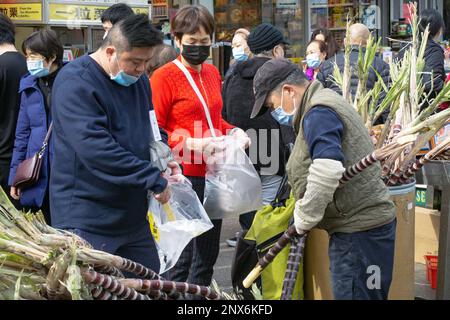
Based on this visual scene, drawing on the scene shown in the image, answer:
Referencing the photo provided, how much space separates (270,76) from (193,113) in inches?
39.4

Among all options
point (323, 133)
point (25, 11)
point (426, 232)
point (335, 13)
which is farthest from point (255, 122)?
point (335, 13)

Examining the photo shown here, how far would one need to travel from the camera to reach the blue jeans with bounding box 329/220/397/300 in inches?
137

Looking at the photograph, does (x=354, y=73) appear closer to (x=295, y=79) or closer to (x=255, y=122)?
(x=255, y=122)

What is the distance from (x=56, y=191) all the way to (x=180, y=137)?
3.68 ft

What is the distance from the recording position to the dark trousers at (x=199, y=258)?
15.5ft

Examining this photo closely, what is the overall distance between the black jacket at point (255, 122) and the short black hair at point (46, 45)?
1349mm

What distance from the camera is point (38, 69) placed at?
4973mm

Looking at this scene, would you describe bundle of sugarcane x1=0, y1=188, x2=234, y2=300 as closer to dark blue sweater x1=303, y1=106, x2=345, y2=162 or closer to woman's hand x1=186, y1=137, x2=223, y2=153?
dark blue sweater x1=303, y1=106, x2=345, y2=162

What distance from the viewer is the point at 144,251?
148 inches

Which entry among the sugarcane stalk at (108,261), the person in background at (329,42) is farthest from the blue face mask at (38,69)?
the person in background at (329,42)

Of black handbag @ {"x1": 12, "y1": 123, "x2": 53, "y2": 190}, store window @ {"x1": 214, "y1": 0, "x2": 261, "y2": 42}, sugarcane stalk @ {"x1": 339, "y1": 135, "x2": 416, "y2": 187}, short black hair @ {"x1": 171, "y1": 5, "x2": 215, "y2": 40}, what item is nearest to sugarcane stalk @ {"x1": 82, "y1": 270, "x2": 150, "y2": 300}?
sugarcane stalk @ {"x1": 339, "y1": 135, "x2": 416, "y2": 187}

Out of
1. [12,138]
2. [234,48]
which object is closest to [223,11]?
[234,48]

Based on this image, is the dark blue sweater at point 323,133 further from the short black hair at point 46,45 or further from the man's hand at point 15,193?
the short black hair at point 46,45
